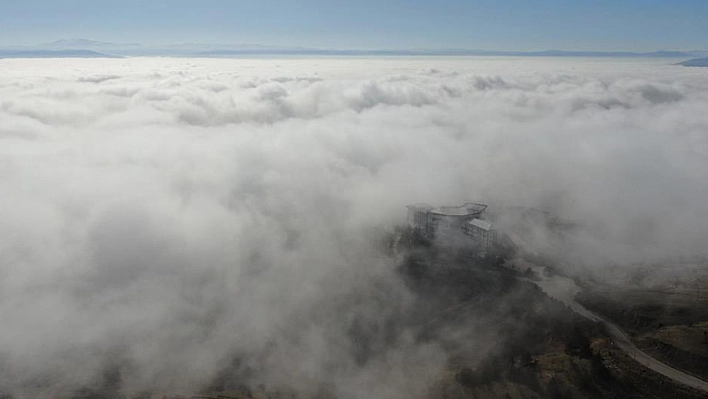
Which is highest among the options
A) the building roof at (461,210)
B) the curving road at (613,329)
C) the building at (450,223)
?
the building roof at (461,210)

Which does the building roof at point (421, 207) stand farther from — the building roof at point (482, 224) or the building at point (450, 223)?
the building roof at point (482, 224)

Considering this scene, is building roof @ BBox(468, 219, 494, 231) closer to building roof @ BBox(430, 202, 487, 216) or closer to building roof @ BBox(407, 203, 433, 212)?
building roof @ BBox(430, 202, 487, 216)

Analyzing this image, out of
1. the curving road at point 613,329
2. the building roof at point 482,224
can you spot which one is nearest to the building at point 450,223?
the building roof at point 482,224

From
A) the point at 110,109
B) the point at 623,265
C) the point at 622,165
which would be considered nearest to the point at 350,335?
the point at 623,265

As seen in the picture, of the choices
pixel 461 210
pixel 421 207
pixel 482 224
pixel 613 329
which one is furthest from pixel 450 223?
pixel 613 329

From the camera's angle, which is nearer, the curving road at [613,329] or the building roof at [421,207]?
the curving road at [613,329]

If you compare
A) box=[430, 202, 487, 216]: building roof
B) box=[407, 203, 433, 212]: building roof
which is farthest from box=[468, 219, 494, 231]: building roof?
box=[407, 203, 433, 212]: building roof

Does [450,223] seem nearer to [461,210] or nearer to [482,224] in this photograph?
[461,210]
